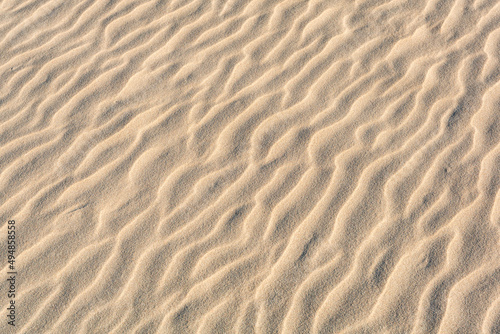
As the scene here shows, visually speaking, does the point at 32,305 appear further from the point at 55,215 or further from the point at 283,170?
the point at 283,170

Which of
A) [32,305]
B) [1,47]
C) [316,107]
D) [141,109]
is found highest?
[1,47]

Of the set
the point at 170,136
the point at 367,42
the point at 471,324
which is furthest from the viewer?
the point at 367,42

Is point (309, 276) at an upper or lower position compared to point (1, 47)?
lower

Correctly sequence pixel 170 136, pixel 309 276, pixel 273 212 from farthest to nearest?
pixel 170 136, pixel 273 212, pixel 309 276

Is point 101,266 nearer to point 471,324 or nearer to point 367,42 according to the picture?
point 471,324

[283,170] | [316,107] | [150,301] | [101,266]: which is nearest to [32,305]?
[101,266]

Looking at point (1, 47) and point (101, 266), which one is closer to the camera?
point (101, 266)
